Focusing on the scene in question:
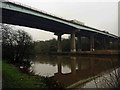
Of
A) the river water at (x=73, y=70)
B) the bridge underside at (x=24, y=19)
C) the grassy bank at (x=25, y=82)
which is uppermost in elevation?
the bridge underside at (x=24, y=19)

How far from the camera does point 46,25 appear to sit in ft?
177

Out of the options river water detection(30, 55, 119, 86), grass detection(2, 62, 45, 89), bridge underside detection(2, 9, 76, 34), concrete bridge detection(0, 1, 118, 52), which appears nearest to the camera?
grass detection(2, 62, 45, 89)

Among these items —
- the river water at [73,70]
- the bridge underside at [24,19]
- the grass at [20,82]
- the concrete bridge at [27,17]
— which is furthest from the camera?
the bridge underside at [24,19]

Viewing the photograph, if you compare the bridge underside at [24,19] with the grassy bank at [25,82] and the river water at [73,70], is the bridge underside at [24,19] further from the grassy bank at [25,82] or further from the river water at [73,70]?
the grassy bank at [25,82]

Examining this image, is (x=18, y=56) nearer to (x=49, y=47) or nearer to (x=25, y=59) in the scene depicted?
(x=25, y=59)

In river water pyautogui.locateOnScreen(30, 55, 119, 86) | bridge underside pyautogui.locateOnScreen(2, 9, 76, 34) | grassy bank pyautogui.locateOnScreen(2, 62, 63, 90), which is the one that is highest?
bridge underside pyautogui.locateOnScreen(2, 9, 76, 34)

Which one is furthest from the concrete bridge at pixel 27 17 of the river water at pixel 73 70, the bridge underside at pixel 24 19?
the river water at pixel 73 70

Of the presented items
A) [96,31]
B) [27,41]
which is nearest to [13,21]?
[27,41]

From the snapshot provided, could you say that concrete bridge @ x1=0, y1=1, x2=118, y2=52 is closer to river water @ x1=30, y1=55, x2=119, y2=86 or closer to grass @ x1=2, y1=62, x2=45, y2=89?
river water @ x1=30, y1=55, x2=119, y2=86

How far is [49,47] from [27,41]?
189 feet

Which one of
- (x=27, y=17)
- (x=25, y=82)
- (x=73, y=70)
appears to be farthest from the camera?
(x=27, y=17)

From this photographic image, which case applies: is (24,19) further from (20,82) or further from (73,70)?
(20,82)

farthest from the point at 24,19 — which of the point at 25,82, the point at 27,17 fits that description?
the point at 25,82

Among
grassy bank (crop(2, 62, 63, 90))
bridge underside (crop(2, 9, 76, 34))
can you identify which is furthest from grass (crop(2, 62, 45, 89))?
bridge underside (crop(2, 9, 76, 34))
